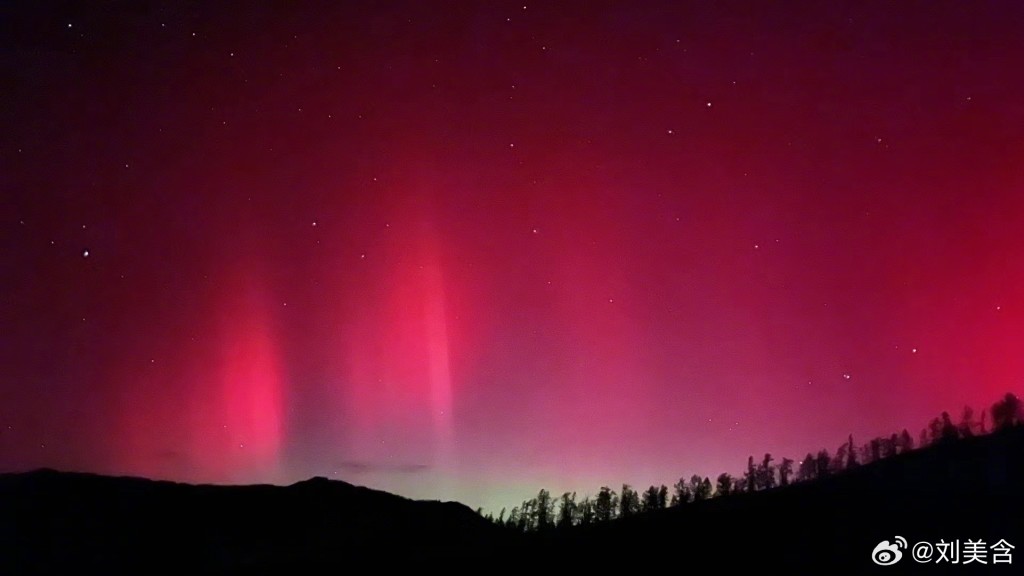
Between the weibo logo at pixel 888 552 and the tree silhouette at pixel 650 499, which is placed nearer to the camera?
the weibo logo at pixel 888 552

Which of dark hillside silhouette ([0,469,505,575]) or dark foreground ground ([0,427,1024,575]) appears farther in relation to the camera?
dark hillside silhouette ([0,469,505,575])

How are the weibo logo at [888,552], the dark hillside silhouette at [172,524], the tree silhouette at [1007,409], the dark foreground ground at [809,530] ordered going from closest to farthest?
the weibo logo at [888,552]
the dark foreground ground at [809,530]
the dark hillside silhouette at [172,524]
the tree silhouette at [1007,409]

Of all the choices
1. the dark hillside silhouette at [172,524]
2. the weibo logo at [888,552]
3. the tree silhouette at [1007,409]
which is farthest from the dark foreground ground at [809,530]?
the tree silhouette at [1007,409]

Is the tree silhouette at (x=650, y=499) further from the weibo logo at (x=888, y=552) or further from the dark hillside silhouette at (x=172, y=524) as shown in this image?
the weibo logo at (x=888, y=552)

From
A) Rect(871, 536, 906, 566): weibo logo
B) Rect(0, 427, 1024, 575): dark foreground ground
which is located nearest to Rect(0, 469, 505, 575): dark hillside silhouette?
Rect(0, 427, 1024, 575): dark foreground ground

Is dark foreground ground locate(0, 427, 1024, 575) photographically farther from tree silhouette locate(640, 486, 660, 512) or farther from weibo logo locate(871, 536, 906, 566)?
tree silhouette locate(640, 486, 660, 512)

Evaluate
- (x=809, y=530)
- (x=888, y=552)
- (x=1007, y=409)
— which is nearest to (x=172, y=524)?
(x=809, y=530)

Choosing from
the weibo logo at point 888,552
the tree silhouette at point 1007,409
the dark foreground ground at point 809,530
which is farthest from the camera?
the tree silhouette at point 1007,409

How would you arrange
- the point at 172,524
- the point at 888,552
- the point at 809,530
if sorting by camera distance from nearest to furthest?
1. the point at 888,552
2. the point at 809,530
3. the point at 172,524

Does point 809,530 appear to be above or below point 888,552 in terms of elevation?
above

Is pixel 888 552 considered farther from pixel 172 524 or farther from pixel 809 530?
pixel 172 524

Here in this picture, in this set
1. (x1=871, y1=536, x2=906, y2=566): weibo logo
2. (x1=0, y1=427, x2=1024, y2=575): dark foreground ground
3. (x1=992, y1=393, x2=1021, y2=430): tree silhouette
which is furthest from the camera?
(x1=992, y1=393, x2=1021, y2=430): tree silhouette

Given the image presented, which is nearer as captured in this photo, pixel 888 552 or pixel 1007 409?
pixel 888 552

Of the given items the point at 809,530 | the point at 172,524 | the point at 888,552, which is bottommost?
the point at 888,552
